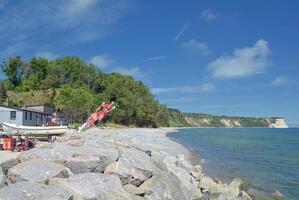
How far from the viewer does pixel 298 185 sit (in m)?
26.0

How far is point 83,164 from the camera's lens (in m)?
14.1

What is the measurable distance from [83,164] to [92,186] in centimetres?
269

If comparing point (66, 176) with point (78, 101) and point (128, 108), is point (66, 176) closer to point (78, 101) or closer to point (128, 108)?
point (78, 101)

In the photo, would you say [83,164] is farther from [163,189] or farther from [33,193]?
[33,193]

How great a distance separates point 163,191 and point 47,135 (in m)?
25.6

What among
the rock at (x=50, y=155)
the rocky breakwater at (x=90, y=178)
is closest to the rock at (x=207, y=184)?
the rocky breakwater at (x=90, y=178)

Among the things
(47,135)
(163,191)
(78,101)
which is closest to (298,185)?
(163,191)

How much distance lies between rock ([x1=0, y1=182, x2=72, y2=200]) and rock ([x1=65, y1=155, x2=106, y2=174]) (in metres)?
3.41

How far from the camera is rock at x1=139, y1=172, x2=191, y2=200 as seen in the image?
13.5 metres

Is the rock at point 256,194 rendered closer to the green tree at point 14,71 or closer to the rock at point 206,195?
the rock at point 206,195

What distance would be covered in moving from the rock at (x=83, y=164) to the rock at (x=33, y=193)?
3411 millimetres

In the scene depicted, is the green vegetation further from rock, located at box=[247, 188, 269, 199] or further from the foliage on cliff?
rock, located at box=[247, 188, 269, 199]

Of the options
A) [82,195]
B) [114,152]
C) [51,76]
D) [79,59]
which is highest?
[79,59]

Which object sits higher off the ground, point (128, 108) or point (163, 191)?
point (128, 108)
